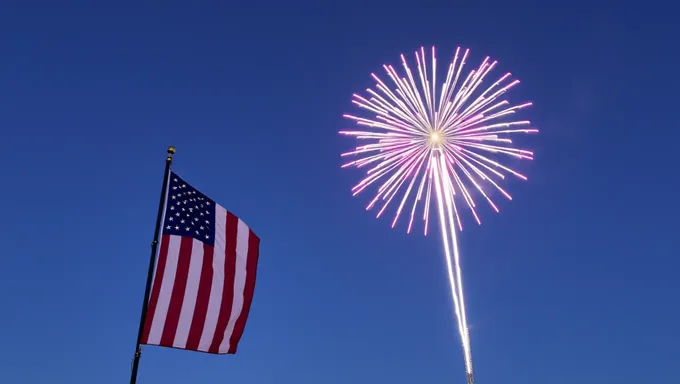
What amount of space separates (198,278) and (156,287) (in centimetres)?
138

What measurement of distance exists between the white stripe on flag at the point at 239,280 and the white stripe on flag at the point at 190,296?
3.92 feet

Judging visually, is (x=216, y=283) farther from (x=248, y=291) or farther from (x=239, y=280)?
(x=248, y=291)

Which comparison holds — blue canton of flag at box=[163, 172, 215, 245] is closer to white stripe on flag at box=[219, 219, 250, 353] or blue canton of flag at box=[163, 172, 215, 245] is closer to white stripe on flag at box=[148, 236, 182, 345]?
white stripe on flag at box=[148, 236, 182, 345]

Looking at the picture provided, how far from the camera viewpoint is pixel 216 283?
52.1 feet

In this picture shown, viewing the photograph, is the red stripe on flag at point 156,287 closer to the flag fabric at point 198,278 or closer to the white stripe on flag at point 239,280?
the flag fabric at point 198,278

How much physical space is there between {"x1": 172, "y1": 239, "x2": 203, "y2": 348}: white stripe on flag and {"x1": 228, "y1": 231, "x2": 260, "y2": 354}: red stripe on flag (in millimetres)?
1455

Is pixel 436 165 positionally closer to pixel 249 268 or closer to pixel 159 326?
pixel 249 268

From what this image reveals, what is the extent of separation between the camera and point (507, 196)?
89.6ft

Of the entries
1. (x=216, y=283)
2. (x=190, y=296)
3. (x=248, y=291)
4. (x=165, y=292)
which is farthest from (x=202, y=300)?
(x=248, y=291)

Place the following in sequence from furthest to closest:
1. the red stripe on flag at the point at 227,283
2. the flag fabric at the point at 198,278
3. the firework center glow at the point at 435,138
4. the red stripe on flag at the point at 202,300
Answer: the firework center glow at the point at 435,138 < the red stripe on flag at the point at 227,283 < the red stripe on flag at the point at 202,300 < the flag fabric at the point at 198,278

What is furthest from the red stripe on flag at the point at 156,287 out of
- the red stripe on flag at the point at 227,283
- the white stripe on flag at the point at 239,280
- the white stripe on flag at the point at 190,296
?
the white stripe on flag at the point at 239,280

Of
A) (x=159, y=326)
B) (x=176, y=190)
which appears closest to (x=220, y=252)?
(x=176, y=190)

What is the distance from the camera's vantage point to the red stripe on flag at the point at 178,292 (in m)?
14.1

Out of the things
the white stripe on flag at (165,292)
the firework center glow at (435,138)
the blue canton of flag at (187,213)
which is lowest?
the white stripe on flag at (165,292)
